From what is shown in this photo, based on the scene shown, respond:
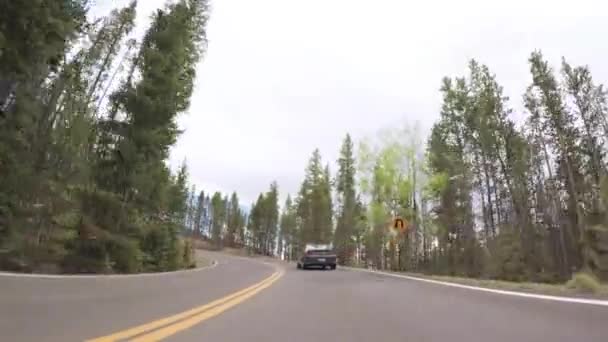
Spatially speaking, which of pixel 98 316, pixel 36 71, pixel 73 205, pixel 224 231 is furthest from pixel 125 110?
pixel 224 231

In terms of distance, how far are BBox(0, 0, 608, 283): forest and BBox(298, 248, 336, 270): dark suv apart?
4.71 metres

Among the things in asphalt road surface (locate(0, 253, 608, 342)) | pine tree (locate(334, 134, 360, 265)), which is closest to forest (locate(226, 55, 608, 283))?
pine tree (locate(334, 134, 360, 265))

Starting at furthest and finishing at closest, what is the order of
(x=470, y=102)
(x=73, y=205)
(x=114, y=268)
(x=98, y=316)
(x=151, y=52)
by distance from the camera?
1. (x=470, y=102)
2. (x=151, y=52)
3. (x=114, y=268)
4. (x=73, y=205)
5. (x=98, y=316)

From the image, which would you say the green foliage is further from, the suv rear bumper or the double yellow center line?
the suv rear bumper

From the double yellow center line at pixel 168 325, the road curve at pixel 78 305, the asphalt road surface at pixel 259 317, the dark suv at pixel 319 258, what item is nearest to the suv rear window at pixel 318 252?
the dark suv at pixel 319 258

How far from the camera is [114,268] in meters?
18.0

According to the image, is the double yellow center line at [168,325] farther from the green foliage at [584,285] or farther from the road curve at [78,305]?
the green foliage at [584,285]

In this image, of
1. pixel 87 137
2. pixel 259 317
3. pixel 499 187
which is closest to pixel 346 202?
pixel 499 187

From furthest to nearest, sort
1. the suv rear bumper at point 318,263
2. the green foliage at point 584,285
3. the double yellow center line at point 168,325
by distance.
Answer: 1. the suv rear bumper at point 318,263
2. the green foliage at point 584,285
3. the double yellow center line at point 168,325

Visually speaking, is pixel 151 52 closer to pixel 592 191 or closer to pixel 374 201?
pixel 374 201

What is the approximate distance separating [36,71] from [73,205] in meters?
6.12

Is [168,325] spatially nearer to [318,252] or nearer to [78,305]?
[78,305]

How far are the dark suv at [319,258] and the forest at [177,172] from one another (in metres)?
4.71

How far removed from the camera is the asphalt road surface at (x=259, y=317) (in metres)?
5.21
